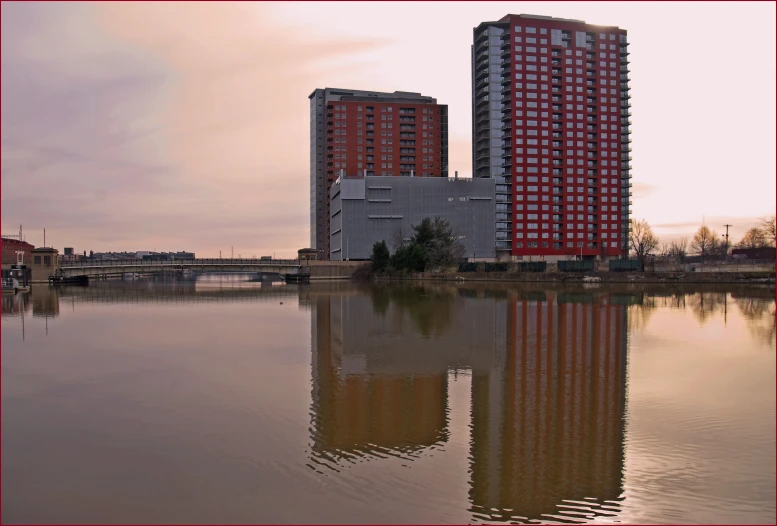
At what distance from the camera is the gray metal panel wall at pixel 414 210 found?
126 metres

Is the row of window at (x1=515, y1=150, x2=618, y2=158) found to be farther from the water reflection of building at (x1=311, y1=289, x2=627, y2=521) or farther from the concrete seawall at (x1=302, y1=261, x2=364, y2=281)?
the water reflection of building at (x1=311, y1=289, x2=627, y2=521)

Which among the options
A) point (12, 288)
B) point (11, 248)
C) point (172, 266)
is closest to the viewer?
point (12, 288)

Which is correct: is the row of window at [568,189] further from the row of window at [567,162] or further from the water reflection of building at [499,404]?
the water reflection of building at [499,404]

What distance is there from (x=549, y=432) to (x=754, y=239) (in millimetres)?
149046

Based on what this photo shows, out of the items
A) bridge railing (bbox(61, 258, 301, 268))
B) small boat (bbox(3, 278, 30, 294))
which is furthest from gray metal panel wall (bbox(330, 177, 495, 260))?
small boat (bbox(3, 278, 30, 294))

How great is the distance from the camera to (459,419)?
42.1ft

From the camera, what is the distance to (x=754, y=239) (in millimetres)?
137625

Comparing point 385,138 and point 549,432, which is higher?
point 385,138

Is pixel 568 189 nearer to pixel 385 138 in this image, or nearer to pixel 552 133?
pixel 552 133

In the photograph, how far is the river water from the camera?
29.0ft

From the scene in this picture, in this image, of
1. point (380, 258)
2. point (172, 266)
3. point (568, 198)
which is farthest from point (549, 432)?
point (568, 198)

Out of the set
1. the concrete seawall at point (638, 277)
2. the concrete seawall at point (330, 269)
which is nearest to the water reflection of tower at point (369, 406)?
the concrete seawall at point (638, 277)

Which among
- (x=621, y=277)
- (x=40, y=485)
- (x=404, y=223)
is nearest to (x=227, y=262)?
(x=404, y=223)

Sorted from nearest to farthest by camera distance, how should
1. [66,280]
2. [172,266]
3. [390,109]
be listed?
[172,266] < [66,280] < [390,109]
